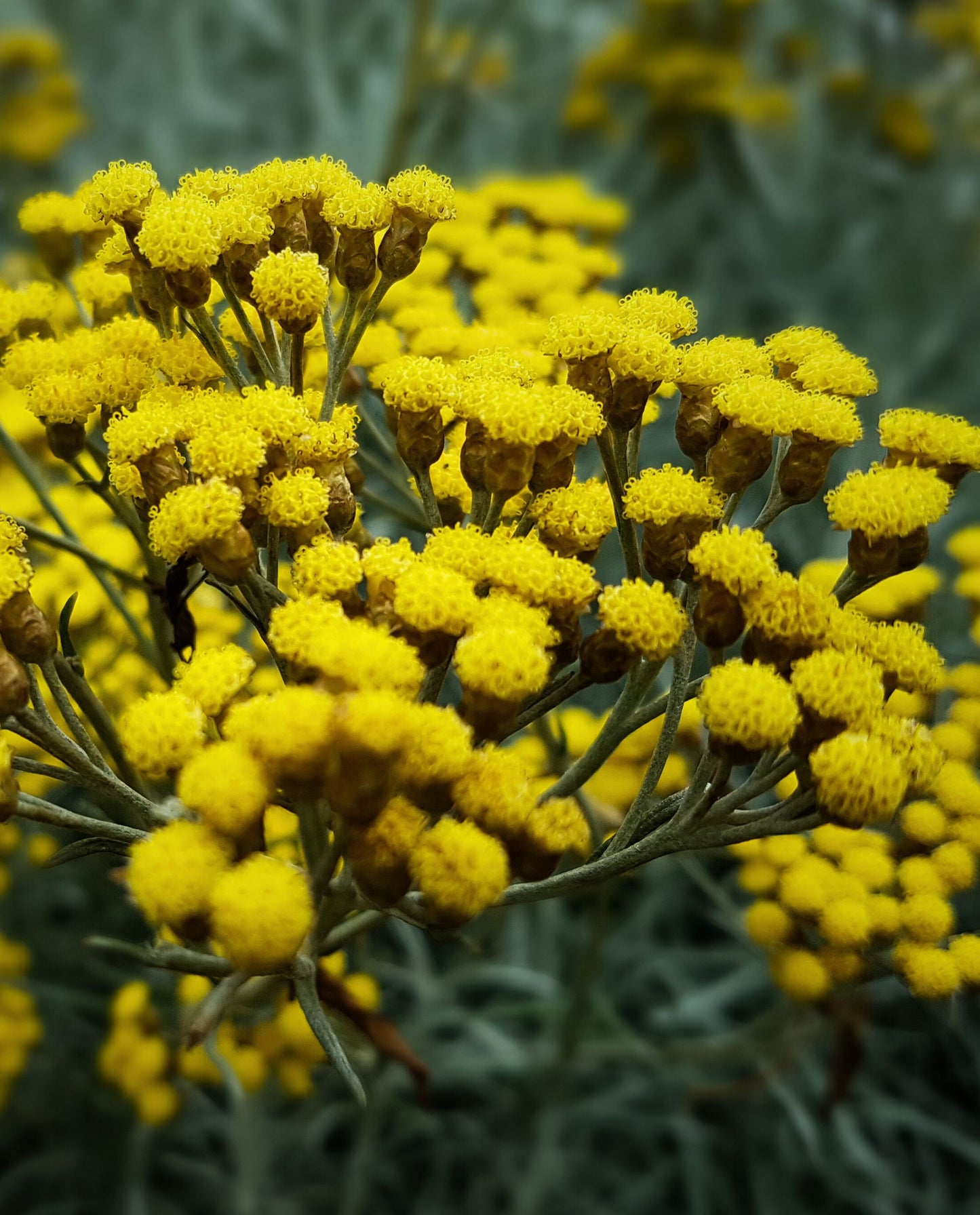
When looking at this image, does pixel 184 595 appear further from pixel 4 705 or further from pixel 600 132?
pixel 600 132

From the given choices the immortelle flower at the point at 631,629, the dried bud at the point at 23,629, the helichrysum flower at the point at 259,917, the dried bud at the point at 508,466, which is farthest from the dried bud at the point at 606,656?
the dried bud at the point at 23,629

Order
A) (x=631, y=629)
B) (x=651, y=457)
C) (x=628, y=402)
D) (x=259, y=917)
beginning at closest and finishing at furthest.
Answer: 1. (x=259, y=917)
2. (x=631, y=629)
3. (x=628, y=402)
4. (x=651, y=457)

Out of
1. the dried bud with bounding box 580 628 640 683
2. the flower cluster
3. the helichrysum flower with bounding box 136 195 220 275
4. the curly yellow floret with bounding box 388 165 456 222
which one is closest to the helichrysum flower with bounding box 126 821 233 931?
the flower cluster

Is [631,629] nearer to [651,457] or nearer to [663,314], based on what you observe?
[663,314]

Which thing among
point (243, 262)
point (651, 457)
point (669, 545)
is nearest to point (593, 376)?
point (669, 545)

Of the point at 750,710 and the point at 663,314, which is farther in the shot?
the point at 663,314

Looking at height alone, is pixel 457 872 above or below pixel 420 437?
below

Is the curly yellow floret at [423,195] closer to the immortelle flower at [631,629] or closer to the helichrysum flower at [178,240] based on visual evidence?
the helichrysum flower at [178,240]

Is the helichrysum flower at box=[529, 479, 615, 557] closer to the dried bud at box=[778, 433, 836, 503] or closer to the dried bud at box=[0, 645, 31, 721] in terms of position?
the dried bud at box=[778, 433, 836, 503]
